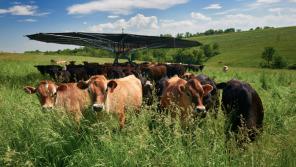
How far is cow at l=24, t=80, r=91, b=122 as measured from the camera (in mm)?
8352

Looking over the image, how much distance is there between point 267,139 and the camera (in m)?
5.93

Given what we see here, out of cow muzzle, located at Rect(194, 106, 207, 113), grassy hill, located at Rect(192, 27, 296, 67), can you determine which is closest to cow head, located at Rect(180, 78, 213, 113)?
cow muzzle, located at Rect(194, 106, 207, 113)

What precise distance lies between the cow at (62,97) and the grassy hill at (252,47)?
83.9m

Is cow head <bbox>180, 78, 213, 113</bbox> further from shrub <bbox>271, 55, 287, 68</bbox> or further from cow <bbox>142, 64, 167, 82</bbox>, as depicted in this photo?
shrub <bbox>271, 55, 287, 68</bbox>

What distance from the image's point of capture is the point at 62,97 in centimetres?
880

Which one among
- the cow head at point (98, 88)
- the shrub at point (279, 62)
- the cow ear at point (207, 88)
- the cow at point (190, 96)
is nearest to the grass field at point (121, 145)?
the cow head at point (98, 88)

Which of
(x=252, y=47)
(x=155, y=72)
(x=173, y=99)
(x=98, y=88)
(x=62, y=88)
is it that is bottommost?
(x=252, y=47)

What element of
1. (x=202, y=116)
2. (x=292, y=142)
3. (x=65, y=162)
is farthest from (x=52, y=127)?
(x=292, y=142)

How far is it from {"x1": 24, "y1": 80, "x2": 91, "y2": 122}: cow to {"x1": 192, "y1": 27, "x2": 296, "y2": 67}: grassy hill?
83.9 metres

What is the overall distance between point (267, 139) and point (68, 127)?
3.45m

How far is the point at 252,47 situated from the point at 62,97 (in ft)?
355

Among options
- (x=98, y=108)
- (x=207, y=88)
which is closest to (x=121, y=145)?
(x=98, y=108)

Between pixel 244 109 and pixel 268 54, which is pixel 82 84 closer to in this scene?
pixel 244 109

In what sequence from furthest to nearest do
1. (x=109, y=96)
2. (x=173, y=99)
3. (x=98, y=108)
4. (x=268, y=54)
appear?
(x=268, y=54) → (x=173, y=99) → (x=109, y=96) → (x=98, y=108)
